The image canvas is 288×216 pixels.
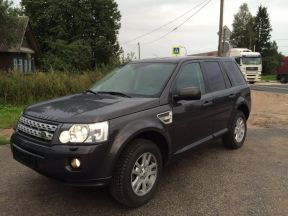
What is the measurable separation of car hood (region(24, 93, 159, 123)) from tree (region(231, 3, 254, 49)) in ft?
246

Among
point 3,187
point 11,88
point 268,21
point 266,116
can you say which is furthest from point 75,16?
point 268,21

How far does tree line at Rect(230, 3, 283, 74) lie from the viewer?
248 ft

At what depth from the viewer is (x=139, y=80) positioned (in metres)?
4.88

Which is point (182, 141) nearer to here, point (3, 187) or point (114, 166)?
point (114, 166)

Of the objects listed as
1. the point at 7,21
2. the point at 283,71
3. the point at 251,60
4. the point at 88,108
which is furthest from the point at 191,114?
the point at 283,71

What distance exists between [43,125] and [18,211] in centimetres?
103

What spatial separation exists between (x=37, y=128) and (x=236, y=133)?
3.93 meters

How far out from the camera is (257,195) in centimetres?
432

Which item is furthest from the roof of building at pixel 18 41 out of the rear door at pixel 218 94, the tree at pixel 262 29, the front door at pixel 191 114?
the tree at pixel 262 29

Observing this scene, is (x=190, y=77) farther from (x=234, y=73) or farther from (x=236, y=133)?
(x=236, y=133)

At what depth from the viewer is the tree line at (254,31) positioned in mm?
75500

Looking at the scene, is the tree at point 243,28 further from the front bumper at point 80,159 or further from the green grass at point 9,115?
the front bumper at point 80,159

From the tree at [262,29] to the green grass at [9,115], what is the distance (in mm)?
72363

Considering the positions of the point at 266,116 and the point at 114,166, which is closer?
the point at 114,166
